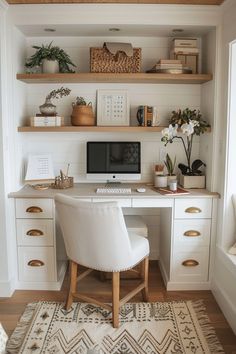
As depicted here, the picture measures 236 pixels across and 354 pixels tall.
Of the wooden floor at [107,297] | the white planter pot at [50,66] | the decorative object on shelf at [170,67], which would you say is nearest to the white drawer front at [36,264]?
the wooden floor at [107,297]

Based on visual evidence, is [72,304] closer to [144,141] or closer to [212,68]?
[144,141]

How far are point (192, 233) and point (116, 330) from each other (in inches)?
38.0

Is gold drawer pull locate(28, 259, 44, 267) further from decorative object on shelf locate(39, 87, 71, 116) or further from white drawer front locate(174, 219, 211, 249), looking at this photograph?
decorative object on shelf locate(39, 87, 71, 116)

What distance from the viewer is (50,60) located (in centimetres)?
284

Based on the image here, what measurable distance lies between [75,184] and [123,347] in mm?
1500

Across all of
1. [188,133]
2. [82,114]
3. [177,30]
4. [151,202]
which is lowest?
[151,202]

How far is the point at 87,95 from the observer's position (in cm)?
318

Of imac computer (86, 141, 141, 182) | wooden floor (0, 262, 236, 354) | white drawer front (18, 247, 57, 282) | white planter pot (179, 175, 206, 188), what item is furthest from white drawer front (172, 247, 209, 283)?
white drawer front (18, 247, 57, 282)

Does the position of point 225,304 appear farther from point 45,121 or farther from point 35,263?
point 45,121

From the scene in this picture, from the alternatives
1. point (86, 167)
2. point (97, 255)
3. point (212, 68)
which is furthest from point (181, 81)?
point (97, 255)

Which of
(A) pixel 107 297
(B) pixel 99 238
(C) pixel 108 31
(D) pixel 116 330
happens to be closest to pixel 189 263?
(A) pixel 107 297

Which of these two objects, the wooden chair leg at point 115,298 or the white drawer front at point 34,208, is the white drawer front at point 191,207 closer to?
the wooden chair leg at point 115,298

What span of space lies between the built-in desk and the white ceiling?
134cm

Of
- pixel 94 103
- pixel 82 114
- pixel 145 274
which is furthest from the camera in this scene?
pixel 94 103
